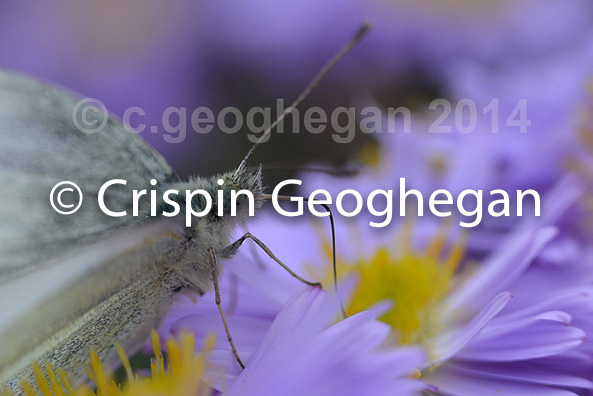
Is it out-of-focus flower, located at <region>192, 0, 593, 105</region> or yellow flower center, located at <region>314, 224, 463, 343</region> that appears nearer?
yellow flower center, located at <region>314, 224, 463, 343</region>

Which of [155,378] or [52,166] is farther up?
[52,166]

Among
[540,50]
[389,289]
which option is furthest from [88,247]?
[540,50]

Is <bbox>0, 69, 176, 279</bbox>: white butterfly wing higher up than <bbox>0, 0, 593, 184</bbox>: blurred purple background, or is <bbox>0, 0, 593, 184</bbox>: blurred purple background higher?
<bbox>0, 0, 593, 184</bbox>: blurred purple background

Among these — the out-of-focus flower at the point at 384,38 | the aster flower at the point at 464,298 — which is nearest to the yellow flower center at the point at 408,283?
the aster flower at the point at 464,298

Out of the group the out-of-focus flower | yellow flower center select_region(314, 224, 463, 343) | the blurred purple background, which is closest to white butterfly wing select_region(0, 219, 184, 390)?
yellow flower center select_region(314, 224, 463, 343)

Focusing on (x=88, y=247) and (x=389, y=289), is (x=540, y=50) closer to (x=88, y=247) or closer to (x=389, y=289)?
(x=389, y=289)

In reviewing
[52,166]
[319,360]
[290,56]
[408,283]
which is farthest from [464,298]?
[290,56]

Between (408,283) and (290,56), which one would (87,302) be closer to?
(408,283)

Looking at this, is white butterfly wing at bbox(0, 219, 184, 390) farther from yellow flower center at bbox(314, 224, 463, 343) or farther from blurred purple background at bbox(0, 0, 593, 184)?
blurred purple background at bbox(0, 0, 593, 184)
